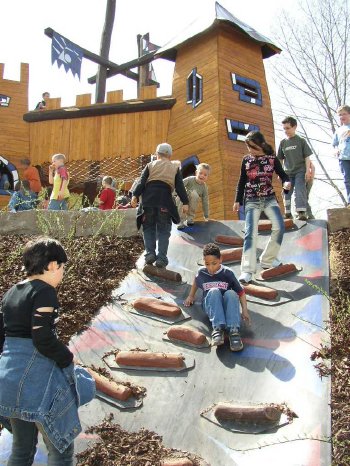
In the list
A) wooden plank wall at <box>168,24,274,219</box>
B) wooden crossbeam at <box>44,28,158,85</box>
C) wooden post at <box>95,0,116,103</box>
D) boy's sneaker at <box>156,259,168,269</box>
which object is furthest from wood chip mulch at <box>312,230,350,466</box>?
wooden post at <box>95,0,116,103</box>

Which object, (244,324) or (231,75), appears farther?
(231,75)

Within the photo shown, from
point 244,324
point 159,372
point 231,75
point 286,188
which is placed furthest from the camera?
point 231,75

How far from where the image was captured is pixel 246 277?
18.7ft

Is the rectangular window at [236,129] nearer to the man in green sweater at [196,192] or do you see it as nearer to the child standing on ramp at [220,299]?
the man in green sweater at [196,192]

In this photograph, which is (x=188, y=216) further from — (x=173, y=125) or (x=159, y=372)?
(x=173, y=125)

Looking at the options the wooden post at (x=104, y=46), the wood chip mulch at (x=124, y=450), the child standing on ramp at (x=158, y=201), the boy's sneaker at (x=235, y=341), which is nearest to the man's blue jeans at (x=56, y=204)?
the child standing on ramp at (x=158, y=201)

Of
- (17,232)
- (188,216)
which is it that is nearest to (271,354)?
(188,216)

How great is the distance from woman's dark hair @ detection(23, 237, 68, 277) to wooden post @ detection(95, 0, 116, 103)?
14138 millimetres

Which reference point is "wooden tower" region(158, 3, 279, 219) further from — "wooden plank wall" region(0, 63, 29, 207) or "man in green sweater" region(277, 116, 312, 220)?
"man in green sweater" region(277, 116, 312, 220)

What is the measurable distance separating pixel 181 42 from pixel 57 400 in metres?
12.5

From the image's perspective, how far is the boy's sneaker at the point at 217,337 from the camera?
4.47 metres

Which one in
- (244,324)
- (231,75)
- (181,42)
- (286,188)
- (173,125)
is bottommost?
(244,324)

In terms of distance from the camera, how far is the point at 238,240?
6.91m

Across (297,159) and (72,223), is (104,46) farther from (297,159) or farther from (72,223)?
(297,159)
